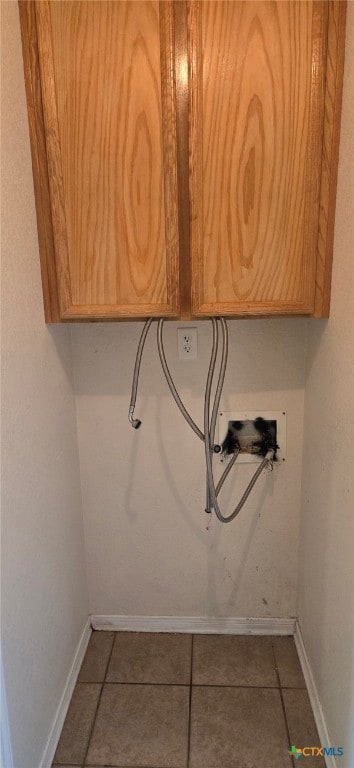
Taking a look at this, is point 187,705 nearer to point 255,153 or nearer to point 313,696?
point 313,696

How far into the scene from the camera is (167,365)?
4.88 ft

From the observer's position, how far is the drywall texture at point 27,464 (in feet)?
3.34

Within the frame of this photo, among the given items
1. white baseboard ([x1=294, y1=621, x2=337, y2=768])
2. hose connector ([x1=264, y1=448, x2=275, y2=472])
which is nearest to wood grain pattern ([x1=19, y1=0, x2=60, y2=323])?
hose connector ([x1=264, y1=448, x2=275, y2=472])

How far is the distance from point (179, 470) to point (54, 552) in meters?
0.47

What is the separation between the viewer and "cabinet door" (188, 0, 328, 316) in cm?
107

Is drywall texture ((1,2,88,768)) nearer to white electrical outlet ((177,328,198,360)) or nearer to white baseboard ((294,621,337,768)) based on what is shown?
white electrical outlet ((177,328,198,360))

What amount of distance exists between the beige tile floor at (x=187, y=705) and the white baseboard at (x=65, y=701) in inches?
0.9

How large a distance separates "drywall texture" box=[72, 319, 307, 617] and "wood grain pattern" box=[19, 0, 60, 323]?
0.89 feet

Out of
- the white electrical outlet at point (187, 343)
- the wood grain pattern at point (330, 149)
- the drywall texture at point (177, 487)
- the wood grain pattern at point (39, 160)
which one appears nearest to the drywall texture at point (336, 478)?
the wood grain pattern at point (330, 149)

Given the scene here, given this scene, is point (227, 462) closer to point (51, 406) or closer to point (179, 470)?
point (179, 470)

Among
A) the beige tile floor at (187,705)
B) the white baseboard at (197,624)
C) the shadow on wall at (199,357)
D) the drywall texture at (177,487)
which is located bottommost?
the beige tile floor at (187,705)

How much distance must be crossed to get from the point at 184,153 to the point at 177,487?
3.34ft

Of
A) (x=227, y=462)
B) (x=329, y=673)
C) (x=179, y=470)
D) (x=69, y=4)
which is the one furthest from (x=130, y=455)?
(x=69, y=4)

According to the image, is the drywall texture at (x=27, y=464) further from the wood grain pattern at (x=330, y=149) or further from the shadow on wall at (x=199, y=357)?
the wood grain pattern at (x=330, y=149)
